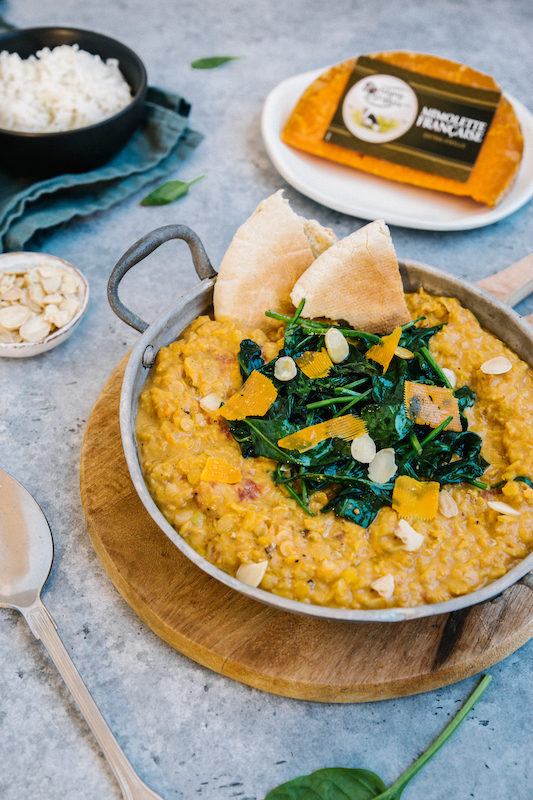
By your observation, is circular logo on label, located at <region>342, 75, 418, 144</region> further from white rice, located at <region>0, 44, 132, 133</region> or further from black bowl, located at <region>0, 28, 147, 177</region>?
white rice, located at <region>0, 44, 132, 133</region>

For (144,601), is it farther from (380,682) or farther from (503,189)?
(503,189)

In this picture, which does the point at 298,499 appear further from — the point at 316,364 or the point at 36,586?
the point at 36,586

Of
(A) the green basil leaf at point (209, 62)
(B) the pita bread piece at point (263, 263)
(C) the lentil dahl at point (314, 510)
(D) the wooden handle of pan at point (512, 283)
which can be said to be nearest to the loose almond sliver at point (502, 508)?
(C) the lentil dahl at point (314, 510)

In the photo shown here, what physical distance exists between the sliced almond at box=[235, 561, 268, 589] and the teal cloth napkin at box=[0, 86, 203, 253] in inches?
108

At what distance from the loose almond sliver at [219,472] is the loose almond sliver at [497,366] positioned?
51.8 inches

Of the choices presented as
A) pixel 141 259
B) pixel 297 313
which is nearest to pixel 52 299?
pixel 141 259

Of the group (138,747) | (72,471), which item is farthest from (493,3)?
(138,747)

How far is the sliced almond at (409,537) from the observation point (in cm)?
252

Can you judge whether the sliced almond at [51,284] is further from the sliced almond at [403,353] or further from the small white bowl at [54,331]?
the sliced almond at [403,353]

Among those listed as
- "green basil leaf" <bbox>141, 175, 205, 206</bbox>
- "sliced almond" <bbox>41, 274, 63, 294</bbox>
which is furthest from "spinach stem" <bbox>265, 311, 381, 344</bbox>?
"green basil leaf" <bbox>141, 175, 205, 206</bbox>

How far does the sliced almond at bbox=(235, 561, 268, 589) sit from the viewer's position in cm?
241

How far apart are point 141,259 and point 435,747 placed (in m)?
2.54

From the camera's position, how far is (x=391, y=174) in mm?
4578

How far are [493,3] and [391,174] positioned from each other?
3.25m
